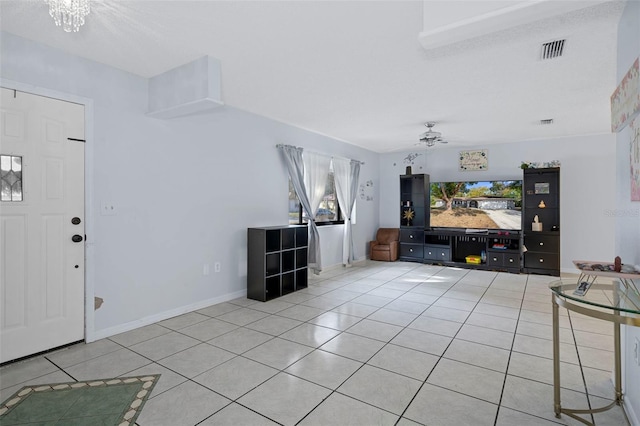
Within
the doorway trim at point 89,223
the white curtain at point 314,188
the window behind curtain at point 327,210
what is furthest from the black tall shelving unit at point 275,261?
the doorway trim at point 89,223

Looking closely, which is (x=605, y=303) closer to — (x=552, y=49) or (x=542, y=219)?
(x=552, y=49)

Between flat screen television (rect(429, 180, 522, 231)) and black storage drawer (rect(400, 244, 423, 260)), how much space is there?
57 centimetres

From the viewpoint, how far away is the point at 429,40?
7.07 feet

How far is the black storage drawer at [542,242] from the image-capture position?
19.5 feet

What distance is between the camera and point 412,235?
7.30m

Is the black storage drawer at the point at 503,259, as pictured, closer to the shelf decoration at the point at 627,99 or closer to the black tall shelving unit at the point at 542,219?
the black tall shelving unit at the point at 542,219

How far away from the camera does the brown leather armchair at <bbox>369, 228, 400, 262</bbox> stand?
7.34 m

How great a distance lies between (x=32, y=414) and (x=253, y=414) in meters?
1.34

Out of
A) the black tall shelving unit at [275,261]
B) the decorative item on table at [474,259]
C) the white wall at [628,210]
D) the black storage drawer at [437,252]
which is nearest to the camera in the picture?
the white wall at [628,210]

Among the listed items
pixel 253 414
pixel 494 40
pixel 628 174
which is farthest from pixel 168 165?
pixel 628 174

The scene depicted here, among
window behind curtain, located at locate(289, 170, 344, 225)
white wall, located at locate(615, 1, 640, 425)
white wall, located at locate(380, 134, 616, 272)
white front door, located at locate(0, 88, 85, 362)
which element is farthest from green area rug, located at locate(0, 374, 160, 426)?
white wall, located at locate(380, 134, 616, 272)

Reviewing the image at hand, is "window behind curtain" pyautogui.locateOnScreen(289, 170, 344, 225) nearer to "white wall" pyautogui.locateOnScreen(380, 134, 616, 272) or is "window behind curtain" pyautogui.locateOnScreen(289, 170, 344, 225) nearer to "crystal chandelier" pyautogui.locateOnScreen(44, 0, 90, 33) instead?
"white wall" pyautogui.locateOnScreen(380, 134, 616, 272)

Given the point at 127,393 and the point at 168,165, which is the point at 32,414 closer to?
the point at 127,393

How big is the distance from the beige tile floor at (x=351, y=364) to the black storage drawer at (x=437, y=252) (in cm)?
253
